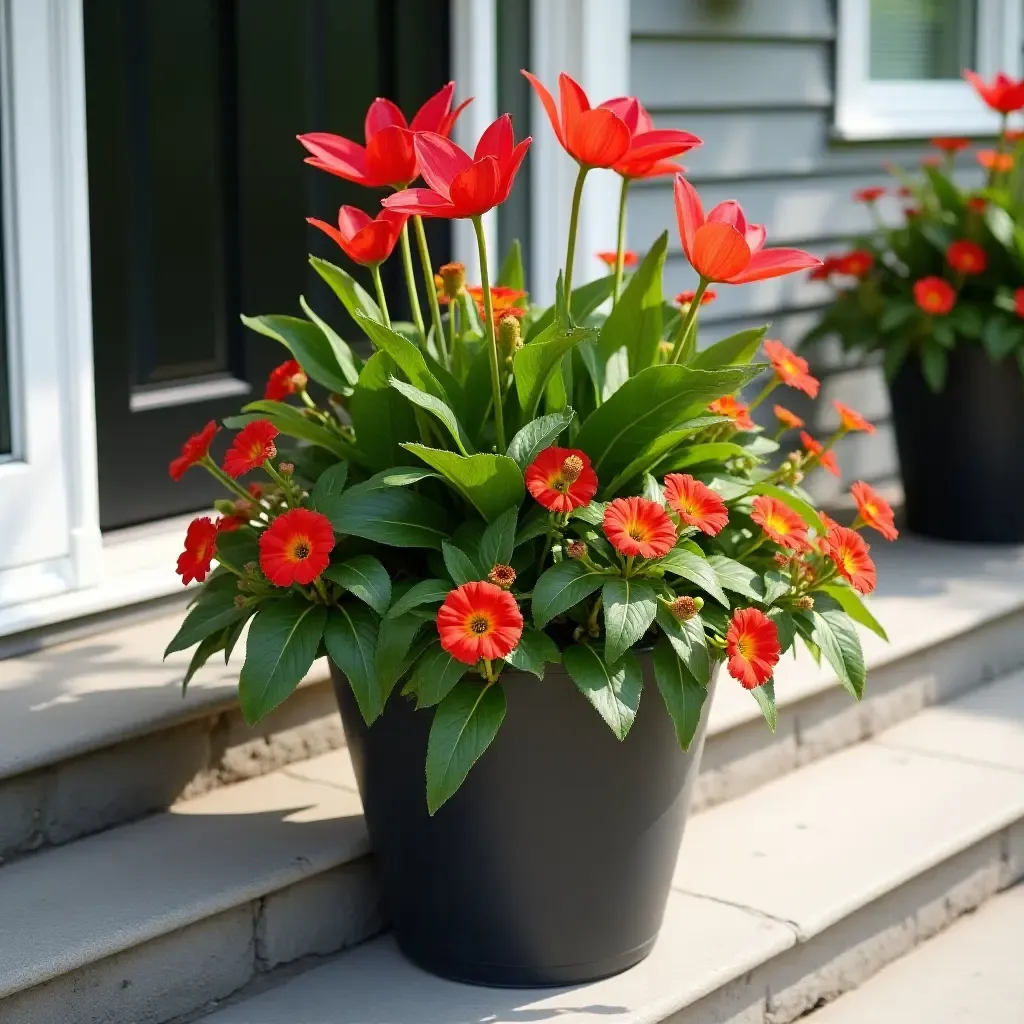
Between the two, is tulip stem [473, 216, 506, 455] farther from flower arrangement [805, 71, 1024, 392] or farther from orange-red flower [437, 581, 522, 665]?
flower arrangement [805, 71, 1024, 392]

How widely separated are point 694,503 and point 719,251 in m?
0.29

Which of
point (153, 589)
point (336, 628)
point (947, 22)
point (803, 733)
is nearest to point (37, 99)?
point (153, 589)

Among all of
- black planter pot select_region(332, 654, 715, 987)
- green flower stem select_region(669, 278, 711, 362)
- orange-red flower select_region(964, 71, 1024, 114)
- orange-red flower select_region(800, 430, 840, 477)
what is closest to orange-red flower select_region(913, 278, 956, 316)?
orange-red flower select_region(964, 71, 1024, 114)

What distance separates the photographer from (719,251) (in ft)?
6.55

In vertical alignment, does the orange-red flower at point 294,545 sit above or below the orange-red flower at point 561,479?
below

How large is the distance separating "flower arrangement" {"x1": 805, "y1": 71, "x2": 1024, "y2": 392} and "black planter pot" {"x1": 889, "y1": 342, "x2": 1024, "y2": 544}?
45 millimetres

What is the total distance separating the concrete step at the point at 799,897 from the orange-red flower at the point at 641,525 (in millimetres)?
591

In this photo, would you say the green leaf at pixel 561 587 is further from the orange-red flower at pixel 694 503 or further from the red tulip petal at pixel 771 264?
the red tulip petal at pixel 771 264

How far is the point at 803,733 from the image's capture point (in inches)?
117

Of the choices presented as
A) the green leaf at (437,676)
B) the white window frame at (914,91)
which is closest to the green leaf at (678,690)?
the green leaf at (437,676)

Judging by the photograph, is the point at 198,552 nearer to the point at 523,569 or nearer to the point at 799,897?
the point at 523,569

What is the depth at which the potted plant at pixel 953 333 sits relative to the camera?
3773mm

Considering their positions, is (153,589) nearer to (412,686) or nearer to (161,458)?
(161,458)

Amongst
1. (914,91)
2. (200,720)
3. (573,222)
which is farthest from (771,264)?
(914,91)
